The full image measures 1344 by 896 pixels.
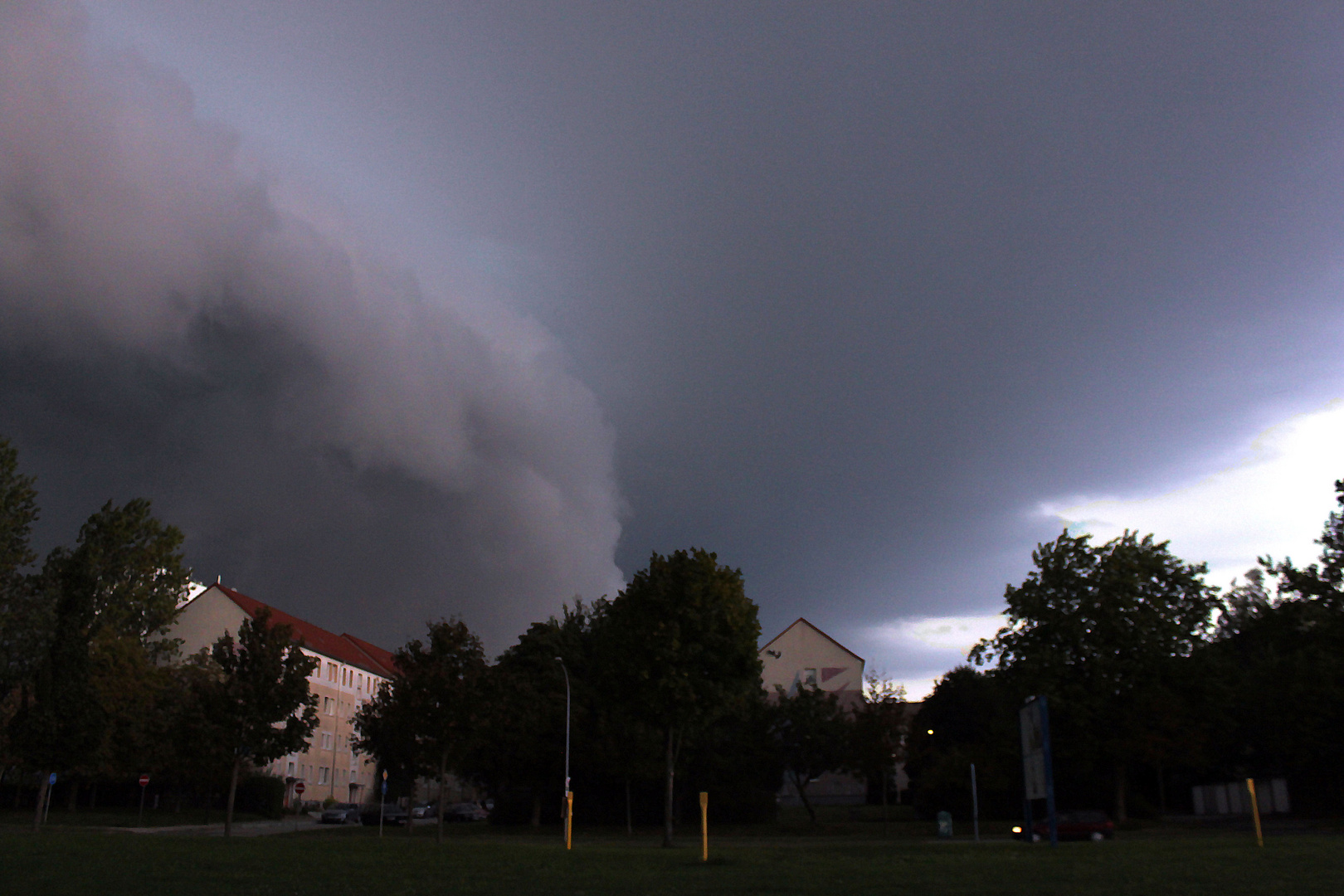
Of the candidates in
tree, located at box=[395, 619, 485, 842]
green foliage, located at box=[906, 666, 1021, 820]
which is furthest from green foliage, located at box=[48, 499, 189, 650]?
green foliage, located at box=[906, 666, 1021, 820]

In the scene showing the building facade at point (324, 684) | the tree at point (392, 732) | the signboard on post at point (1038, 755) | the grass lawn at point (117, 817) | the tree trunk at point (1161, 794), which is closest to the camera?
the signboard on post at point (1038, 755)

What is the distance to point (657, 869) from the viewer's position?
62.6 feet

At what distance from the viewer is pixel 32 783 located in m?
68.9

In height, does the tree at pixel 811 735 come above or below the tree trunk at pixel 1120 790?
above

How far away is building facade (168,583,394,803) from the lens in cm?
9050

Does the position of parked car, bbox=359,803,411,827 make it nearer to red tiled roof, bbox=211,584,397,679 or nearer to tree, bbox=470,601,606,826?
tree, bbox=470,601,606,826

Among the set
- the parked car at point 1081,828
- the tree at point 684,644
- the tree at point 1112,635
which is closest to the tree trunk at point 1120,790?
the tree at point 1112,635

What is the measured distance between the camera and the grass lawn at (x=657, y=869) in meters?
14.6

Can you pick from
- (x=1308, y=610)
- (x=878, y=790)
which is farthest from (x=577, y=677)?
(x=1308, y=610)

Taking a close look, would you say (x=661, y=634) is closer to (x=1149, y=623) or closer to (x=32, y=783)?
(x=1149, y=623)

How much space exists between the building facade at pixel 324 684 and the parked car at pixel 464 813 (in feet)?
31.0

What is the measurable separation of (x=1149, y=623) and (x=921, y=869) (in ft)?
108

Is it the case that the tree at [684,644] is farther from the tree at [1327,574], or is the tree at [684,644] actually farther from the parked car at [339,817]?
the parked car at [339,817]

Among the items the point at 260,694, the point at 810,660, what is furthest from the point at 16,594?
the point at 810,660
